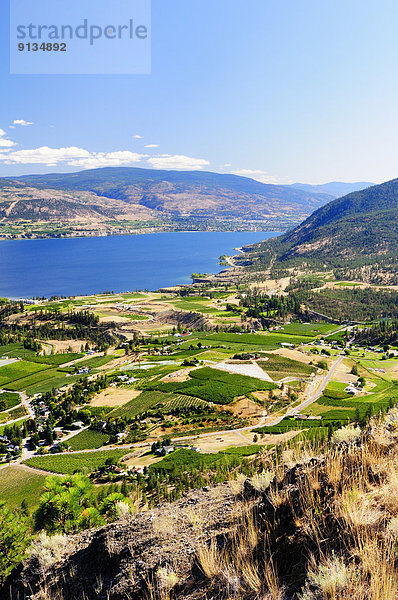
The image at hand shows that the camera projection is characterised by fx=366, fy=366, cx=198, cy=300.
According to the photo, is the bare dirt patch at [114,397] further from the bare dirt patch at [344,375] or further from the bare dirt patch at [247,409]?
the bare dirt patch at [344,375]

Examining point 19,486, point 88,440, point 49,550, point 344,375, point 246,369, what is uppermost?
point 49,550

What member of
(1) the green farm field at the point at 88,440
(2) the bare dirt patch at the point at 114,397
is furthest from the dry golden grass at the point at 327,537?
(2) the bare dirt patch at the point at 114,397

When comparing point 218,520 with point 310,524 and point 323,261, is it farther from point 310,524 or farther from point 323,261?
point 323,261

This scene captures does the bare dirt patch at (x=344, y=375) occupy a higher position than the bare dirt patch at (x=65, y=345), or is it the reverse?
the bare dirt patch at (x=344, y=375)

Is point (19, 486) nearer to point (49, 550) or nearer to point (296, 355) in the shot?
point (49, 550)

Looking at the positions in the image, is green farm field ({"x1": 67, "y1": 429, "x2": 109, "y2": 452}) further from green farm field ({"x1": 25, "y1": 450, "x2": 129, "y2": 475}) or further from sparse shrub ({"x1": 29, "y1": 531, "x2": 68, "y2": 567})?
sparse shrub ({"x1": 29, "y1": 531, "x2": 68, "y2": 567})

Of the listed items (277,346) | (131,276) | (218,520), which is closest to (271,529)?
(218,520)

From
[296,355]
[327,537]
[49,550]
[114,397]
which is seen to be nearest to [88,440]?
[114,397]

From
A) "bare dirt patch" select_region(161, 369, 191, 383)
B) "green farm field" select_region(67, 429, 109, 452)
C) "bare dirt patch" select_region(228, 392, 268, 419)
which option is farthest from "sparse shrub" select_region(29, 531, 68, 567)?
"bare dirt patch" select_region(161, 369, 191, 383)

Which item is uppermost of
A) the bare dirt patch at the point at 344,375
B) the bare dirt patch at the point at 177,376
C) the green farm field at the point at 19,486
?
the bare dirt patch at the point at 177,376
